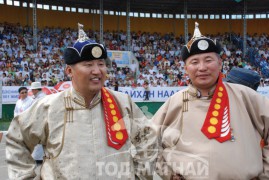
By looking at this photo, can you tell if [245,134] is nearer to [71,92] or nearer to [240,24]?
[71,92]

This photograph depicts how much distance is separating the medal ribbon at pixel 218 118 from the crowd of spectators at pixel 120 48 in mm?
13917

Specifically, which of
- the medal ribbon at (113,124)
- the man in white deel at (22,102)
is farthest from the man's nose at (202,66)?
the man in white deel at (22,102)

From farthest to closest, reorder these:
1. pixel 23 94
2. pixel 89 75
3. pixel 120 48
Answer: pixel 120 48, pixel 23 94, pixel 89 75

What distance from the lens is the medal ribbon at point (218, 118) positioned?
3078 mm

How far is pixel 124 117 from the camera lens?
307cm

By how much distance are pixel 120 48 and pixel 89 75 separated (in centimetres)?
2268

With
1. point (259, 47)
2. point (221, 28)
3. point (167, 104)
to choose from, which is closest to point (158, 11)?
point (221, 28)

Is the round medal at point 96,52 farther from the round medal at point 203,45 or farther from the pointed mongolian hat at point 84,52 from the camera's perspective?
the round medal at point 203,45

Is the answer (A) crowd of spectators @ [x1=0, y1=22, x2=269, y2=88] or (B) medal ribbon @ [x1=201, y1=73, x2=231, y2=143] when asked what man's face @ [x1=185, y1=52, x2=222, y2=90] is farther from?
(A) crowd of spectators @ [x1=0, y1=22, x2=269, y2=88]

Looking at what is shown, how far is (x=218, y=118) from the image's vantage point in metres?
3.13

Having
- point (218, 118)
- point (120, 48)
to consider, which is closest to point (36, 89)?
point (218, 118)

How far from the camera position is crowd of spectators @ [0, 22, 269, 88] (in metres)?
18.2

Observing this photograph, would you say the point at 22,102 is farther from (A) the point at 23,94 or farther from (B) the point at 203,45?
(B) the point at 203,45

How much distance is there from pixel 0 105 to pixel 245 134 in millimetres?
12496
